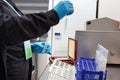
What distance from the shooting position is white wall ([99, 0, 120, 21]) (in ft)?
8.43

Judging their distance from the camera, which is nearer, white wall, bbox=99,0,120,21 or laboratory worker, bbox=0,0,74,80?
laboratory worker, bbox=0,0,74,80

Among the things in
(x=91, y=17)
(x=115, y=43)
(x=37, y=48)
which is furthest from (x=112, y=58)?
(x=91, y=17)

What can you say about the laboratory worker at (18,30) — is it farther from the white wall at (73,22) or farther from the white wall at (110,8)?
the white wall at (110,8)

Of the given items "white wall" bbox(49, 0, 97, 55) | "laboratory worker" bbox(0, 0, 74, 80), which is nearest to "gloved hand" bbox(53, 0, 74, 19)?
"laboratory worker" bbox(0, 0, 74, 80)

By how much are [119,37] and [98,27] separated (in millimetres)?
661

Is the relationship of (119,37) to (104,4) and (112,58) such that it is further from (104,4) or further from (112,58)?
(104,4)

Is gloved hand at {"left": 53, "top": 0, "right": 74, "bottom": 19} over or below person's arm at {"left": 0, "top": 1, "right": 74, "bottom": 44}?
over

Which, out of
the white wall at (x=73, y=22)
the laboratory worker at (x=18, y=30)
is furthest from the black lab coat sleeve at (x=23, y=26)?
the white wall at (x=73, y=22)

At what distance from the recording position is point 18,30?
2.72ft

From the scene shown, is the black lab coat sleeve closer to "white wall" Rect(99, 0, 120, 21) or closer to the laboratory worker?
the laboratory worker

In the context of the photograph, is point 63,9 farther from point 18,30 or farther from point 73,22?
point 73,22

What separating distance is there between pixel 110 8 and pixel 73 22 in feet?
1.59

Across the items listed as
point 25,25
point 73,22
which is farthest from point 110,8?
point 25,25

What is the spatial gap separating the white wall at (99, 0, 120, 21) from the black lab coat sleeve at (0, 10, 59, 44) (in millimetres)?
1803
